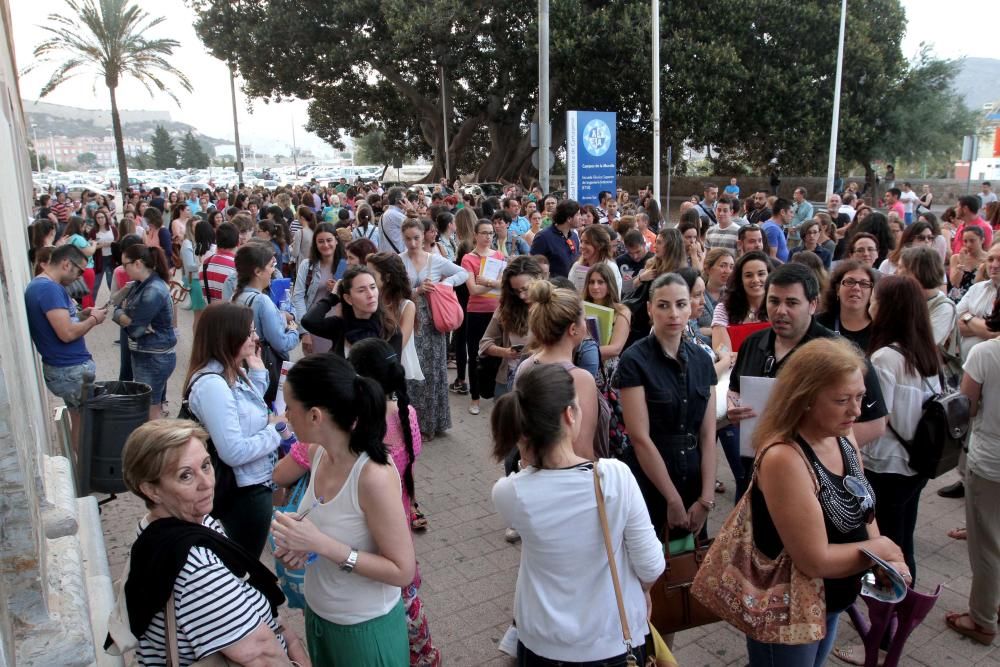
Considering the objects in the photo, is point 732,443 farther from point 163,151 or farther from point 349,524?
point 163,151

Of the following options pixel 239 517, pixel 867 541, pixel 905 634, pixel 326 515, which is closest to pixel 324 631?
pixel 326 515

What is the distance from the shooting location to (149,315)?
5.79 meters

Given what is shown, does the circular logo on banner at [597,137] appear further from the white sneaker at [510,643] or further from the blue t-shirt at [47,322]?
the white sneaker at [510,643]

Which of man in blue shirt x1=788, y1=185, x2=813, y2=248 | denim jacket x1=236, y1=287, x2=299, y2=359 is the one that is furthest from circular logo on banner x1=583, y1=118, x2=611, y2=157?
denim jacket x1=236, y1=287, x2=299, y2=359

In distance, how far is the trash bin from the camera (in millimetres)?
4594

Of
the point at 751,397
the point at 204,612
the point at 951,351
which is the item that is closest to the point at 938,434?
the point at 751,397

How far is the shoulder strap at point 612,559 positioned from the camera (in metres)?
2.19

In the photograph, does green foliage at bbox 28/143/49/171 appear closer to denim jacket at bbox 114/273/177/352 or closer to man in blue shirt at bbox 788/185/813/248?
denim jacket at bbox 114/273/177/352

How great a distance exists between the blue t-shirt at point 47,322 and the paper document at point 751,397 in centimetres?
467

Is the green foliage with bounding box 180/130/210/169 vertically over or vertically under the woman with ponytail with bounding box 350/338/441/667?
over

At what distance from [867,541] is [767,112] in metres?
27.7

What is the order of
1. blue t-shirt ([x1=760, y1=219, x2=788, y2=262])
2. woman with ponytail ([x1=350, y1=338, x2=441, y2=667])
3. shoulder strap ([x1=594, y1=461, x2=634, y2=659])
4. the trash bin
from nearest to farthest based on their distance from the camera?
1. shoulder strap ([x1=594, y1=461, x2=634, y2=659])
2. woman with ponytail ([x1=350, y1=338, x2=441, y2=667])
3. the trash bin
4. blue t-shirt ([x1=760, y1=219, x2=788, y2=262])

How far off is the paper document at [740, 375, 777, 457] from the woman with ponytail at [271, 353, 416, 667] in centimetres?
196

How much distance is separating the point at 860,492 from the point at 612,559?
88 cm
